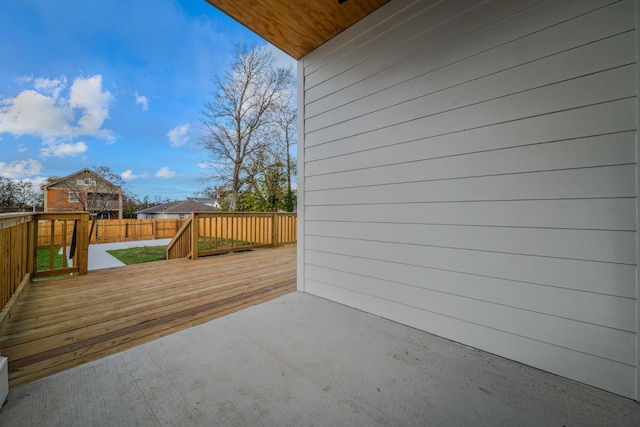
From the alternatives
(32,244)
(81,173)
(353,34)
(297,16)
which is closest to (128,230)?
(81,173)

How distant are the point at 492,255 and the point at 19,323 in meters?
3.55

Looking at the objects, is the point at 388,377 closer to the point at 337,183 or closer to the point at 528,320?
the point at 528,320

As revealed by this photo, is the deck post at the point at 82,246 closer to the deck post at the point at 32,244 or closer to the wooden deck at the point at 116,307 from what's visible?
the wooden deck at the point at 116,307

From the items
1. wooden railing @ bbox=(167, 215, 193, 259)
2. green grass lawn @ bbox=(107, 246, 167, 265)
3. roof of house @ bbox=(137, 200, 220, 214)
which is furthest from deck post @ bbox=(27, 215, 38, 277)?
roof of house @ bbox=(137, 200, 220, 214)

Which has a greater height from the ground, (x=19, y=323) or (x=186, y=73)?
(x=186, y=73)

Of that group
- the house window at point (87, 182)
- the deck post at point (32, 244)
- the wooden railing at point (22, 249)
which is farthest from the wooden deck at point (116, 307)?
the house window at point (87, 182)

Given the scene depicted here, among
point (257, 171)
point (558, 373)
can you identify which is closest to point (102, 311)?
point (558, 373)

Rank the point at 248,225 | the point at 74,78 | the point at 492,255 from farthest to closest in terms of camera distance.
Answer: the point at 74,78 → the point at 248,225 → the point at 492,255

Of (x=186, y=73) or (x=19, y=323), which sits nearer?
(x=19, y=323)

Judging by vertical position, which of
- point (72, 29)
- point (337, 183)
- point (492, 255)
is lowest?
point (492, 255)

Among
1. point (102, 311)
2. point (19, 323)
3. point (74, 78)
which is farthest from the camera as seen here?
point (74, 78)

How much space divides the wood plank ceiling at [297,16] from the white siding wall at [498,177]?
5.7 inches

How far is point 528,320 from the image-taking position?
144 centimetres

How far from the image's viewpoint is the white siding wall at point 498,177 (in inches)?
48.3
